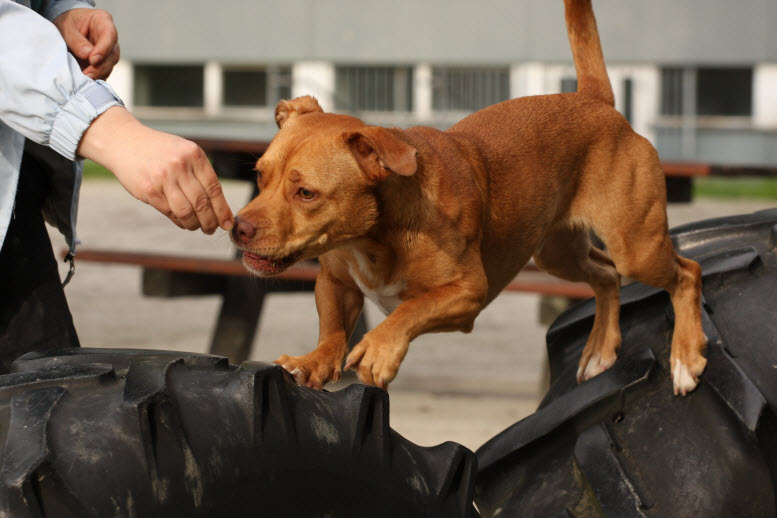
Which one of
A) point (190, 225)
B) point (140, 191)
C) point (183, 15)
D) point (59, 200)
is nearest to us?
point (140, 191)

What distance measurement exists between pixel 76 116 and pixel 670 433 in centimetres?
119

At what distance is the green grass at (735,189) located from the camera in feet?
54.0

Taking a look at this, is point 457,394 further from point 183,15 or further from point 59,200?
point 183,15

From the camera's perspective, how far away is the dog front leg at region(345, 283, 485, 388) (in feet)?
6.29

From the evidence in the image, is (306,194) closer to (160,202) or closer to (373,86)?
(160,202)

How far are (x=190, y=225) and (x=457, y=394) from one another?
405cm

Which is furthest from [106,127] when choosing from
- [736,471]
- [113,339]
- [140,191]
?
[113,339]

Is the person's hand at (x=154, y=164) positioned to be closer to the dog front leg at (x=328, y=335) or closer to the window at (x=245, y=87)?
the dog front leg at (x=328, y=335)

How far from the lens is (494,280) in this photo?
2.35 m

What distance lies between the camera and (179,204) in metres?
1.37

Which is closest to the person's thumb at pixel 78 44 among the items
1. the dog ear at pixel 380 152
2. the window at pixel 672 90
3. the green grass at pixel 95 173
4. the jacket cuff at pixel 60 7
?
the jacket cuff at pixel 60 7

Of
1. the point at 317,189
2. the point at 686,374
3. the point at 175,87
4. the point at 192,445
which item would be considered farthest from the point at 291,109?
the point at 175,87

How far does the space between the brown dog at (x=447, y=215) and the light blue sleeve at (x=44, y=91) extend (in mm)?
503

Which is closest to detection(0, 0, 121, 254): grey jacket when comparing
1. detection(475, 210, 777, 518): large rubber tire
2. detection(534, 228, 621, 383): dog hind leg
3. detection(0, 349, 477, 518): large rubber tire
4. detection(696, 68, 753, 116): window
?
detection(0, 349, 477, 518): large rubber tire
